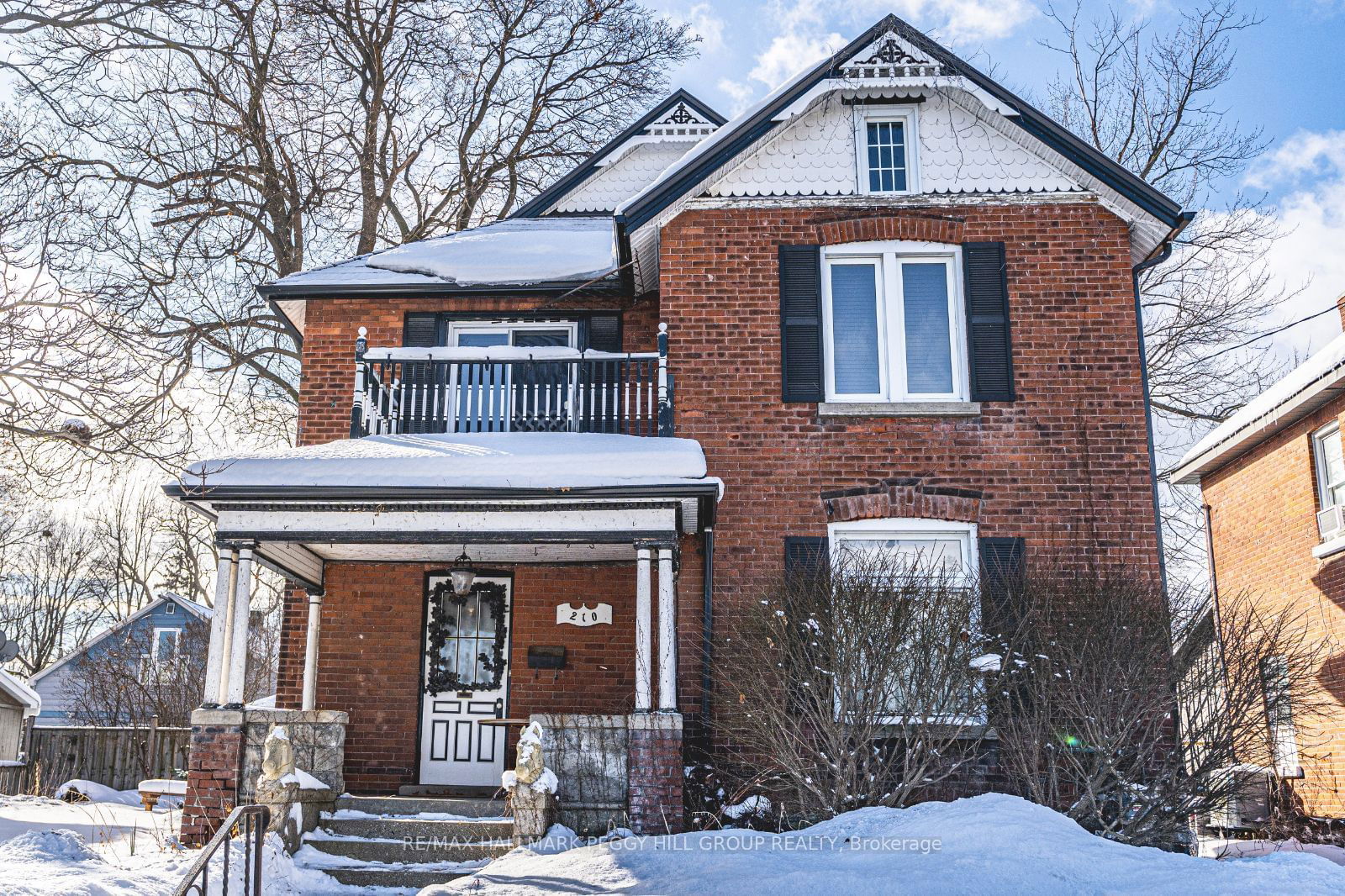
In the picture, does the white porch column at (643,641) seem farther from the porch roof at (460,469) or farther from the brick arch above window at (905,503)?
the brick arch above window at (905,503)

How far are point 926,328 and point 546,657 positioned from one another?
4909mm

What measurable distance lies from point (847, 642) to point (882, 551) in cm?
106

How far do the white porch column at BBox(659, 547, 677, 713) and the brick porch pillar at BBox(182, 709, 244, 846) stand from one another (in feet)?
11.1

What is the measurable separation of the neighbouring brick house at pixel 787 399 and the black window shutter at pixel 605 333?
0.41 metres

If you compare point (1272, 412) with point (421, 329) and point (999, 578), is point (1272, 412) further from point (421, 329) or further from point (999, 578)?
point (421, 329)

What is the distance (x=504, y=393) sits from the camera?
1148 cm

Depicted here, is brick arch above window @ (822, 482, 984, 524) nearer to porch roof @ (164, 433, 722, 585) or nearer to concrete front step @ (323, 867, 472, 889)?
porch roof @ (164, 433, 722, 585)

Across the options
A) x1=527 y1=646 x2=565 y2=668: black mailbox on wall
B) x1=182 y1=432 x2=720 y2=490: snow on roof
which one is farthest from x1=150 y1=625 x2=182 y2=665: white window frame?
A: x1=182 y1=432 x2=720 y2=490: snow on roof

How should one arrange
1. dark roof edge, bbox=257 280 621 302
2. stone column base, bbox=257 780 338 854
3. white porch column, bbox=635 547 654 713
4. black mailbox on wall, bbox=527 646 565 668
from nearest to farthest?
1. stone column base, bbox=257 780 338 854
2. white porch column, bbox=635 547 654 713
3. black mailbox on wall, bbox=527 646 565 668
4. dark roof edge, bbox=257 280 621 302

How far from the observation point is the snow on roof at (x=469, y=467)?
31.5ft

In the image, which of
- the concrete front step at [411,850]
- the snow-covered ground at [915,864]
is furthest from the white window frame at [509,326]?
the snow-covered ground at [915,864]

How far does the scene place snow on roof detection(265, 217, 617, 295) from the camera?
12.5 meters

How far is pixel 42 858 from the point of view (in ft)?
24.8

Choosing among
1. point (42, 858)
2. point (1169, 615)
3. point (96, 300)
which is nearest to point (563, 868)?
point (42, 858)
